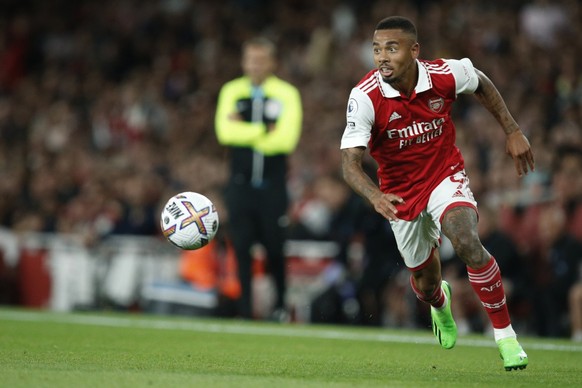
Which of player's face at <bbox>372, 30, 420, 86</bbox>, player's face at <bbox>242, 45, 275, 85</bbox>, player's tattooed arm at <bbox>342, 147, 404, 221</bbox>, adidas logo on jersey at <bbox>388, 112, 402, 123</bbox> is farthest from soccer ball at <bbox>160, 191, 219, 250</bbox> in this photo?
player's face at <bbox>242, 45, 275, 85</bbox>

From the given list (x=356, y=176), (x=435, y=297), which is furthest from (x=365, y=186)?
(x=435, y=297)

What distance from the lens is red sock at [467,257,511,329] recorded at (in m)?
7.32

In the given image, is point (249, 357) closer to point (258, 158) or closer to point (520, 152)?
point (520, 152)

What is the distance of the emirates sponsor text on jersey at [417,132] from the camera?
305 inches

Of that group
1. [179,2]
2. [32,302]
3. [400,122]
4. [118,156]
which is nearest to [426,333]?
[400,122]

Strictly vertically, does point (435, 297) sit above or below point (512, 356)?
above

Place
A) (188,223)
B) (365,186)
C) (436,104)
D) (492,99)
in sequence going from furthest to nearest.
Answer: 1. (188,223)
2. (492,99)
3. (436,104)
4. (365,186)

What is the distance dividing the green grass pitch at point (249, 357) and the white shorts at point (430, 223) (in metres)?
0.76

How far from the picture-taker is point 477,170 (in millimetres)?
13797

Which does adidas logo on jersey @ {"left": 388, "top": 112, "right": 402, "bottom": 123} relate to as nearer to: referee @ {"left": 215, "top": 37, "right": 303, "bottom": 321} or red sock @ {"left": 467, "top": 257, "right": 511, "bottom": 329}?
red sock @ {"left": 467, "top": 257, "right": 511, "bottom": 329}

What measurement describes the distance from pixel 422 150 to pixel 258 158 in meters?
4.48

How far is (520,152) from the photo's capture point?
25.0ft

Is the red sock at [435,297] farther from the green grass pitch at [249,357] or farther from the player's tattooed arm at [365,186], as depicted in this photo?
the player's tattooed arm at [365,186]

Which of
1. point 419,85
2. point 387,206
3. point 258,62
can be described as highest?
point 258,62
